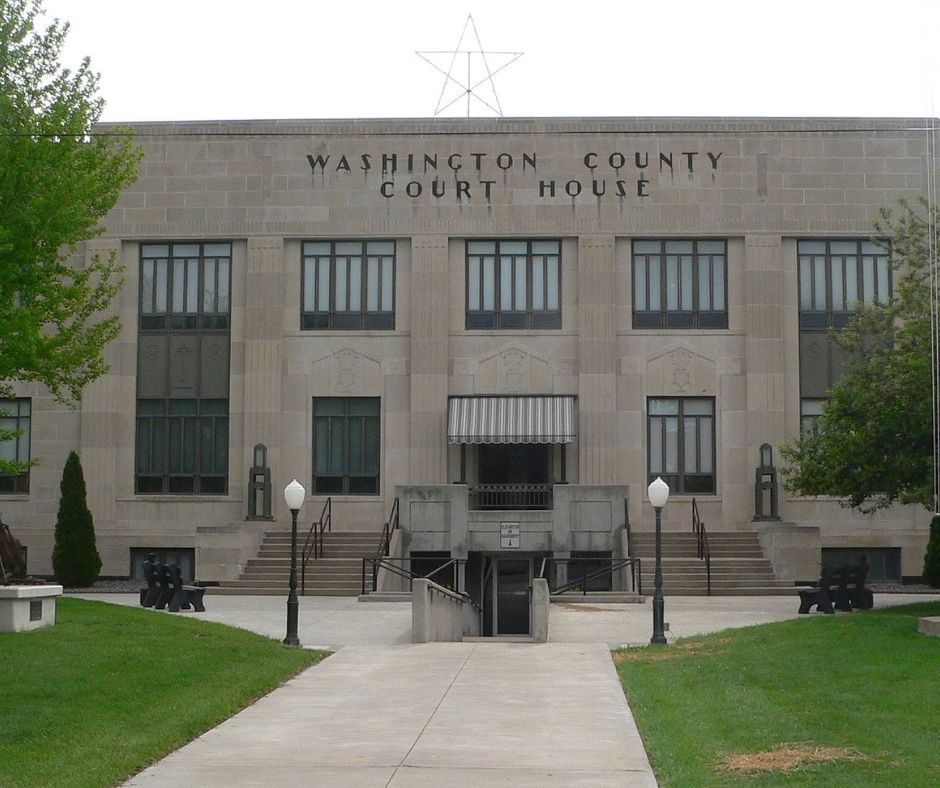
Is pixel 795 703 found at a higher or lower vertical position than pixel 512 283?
lower

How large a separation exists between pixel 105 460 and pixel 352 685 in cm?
2367

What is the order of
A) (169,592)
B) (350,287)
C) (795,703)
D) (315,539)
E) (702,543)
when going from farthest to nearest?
(350,287) < (315,539) < (702,543) < (169,592) < (795,703)

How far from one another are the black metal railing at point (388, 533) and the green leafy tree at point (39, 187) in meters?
11.7

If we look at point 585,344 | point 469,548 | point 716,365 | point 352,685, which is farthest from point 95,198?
point 716,365

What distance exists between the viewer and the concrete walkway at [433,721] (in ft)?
39.3

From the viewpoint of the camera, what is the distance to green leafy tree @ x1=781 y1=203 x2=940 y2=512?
24562mm

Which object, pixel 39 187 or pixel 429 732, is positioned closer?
pixel 429 732

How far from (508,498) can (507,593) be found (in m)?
2.80

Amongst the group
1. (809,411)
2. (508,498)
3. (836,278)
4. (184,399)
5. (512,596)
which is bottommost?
(512,596)

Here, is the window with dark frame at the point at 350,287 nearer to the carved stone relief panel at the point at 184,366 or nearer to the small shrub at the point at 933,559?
the carved stone relief panel at the point at 184,366

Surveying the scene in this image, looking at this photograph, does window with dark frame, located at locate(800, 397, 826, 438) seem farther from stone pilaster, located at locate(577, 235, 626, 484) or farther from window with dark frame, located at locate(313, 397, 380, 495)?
window with dark frame, located at locate(313, 397, 380, 495)

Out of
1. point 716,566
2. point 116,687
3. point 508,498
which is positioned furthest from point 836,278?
point 116,687

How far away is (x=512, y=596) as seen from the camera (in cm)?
3869

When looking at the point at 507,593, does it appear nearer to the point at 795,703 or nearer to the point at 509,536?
the point at 509,536
